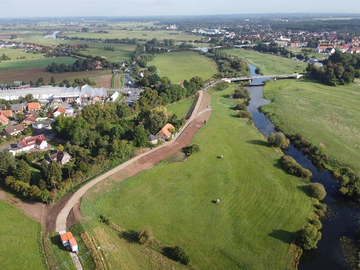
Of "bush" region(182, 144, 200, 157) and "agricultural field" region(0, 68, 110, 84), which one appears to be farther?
"agricultural field" region(0, 68, 110, 84)

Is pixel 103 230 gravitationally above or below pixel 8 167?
below

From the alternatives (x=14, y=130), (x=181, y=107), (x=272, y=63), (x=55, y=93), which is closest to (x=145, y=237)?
(x=14, y=130)

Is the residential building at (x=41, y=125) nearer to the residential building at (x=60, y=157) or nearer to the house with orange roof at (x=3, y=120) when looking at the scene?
the house with orange roof at (x=3, y=120)

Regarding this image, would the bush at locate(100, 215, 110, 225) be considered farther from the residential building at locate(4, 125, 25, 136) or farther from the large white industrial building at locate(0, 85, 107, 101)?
the large white industrial building at locate(0, 85, 107, 101)

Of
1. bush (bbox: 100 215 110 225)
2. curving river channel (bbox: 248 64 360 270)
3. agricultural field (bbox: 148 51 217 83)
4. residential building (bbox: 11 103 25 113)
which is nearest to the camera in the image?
curving river channel (bbox: 248 64 360 270)

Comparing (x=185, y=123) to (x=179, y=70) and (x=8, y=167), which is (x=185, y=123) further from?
(x=179, y=70)

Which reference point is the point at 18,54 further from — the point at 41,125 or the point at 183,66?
the point at 41,125

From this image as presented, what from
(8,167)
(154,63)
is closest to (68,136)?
(8,167)

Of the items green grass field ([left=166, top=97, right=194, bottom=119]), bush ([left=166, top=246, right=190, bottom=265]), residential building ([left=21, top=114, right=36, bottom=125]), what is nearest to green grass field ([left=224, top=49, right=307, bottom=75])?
green grass field ([left=166, top=97, right=194, bottom=119])
